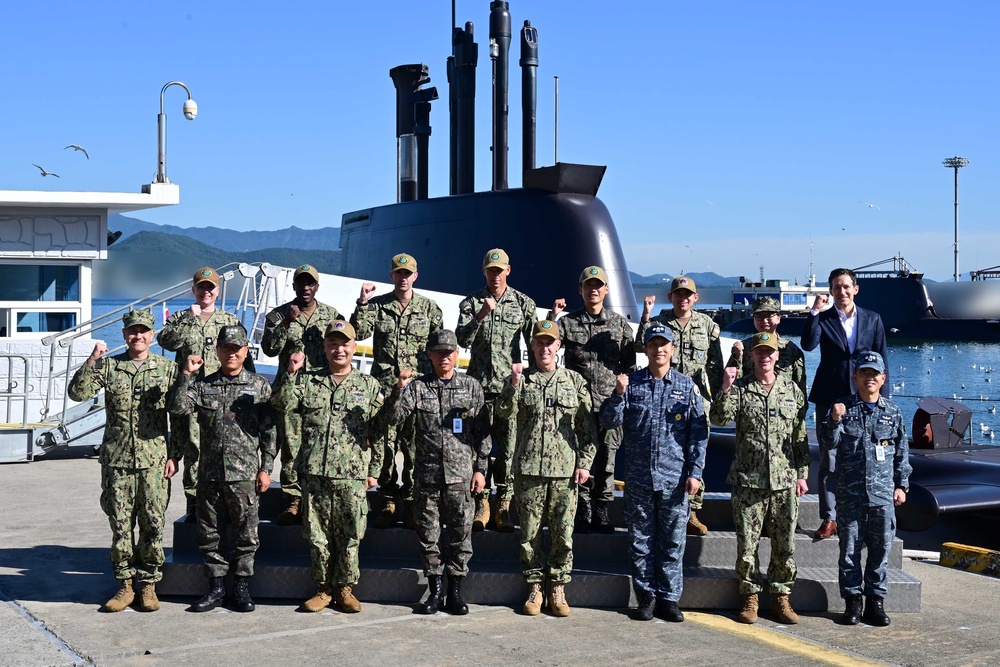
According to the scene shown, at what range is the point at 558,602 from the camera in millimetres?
Answer: 6594

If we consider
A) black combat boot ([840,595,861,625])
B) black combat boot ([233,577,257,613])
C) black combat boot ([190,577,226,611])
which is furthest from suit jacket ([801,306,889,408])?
black combat boot ([190,577,226,611])

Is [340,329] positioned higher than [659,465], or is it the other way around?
[340,329]

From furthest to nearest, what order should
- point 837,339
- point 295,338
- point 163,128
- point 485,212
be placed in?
point 485,212
point 163,128
point 295,338
point 837,339

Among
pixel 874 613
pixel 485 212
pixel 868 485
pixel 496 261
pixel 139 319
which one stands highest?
pixel 485 212

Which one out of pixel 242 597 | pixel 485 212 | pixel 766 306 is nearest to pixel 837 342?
pixel 766 306

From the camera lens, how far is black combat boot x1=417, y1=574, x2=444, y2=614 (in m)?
6.61

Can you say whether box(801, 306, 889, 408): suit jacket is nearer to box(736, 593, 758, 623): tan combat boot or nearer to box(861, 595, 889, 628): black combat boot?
box(861, 595, 889, 628): black combat boot

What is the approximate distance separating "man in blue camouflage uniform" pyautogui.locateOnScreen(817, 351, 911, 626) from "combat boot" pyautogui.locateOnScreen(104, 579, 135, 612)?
14.4 feet

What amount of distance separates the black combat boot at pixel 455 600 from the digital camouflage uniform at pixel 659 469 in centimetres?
107

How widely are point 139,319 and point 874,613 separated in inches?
193

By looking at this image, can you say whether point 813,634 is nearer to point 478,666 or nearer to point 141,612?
point 478,666

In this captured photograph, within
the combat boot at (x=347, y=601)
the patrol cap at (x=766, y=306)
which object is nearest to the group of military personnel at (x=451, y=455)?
the combat boot at (x=347, y=601)

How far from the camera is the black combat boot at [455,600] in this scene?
21.6 feet

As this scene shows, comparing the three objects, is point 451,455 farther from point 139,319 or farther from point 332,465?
point 139,319
